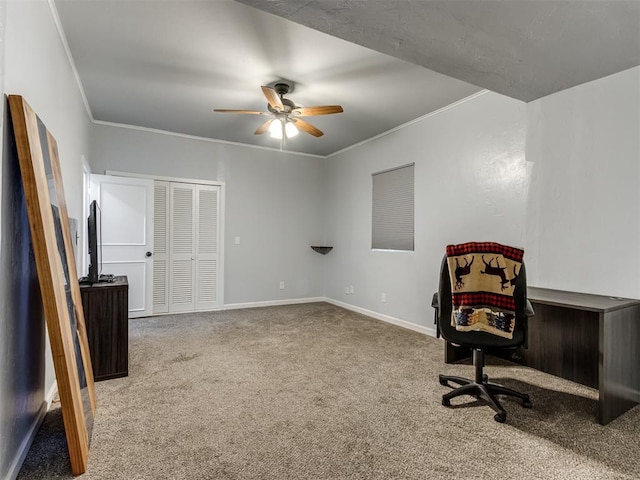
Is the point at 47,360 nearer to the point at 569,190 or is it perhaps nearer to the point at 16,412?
the point at 16,412

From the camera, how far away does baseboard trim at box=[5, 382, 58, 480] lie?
60.4 inches

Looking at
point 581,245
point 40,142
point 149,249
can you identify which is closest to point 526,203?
point 581,245

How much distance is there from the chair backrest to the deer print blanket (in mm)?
42

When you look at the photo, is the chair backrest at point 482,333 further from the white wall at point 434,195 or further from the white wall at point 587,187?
the white wall at point 434,195

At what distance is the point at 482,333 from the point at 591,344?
4.10 ft

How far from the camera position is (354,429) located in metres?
2.02

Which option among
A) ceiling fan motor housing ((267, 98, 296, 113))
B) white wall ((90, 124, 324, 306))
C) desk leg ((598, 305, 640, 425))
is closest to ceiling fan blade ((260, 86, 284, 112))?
ceiling fan motor housing ((267, 98, 296, 113))

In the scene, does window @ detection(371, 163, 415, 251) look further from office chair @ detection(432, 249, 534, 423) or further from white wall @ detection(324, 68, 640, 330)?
office chair @ detection(432, 249, 534, 423)

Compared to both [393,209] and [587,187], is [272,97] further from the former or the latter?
[587,187]

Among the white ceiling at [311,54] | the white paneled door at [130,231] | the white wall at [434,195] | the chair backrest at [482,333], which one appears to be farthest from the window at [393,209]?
the white paneled door at [130,231]

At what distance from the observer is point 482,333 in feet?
7.23

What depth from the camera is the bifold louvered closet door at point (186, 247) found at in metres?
5.07

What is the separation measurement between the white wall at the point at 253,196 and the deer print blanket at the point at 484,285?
4.03m

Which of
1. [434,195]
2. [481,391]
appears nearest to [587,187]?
[434,195]
